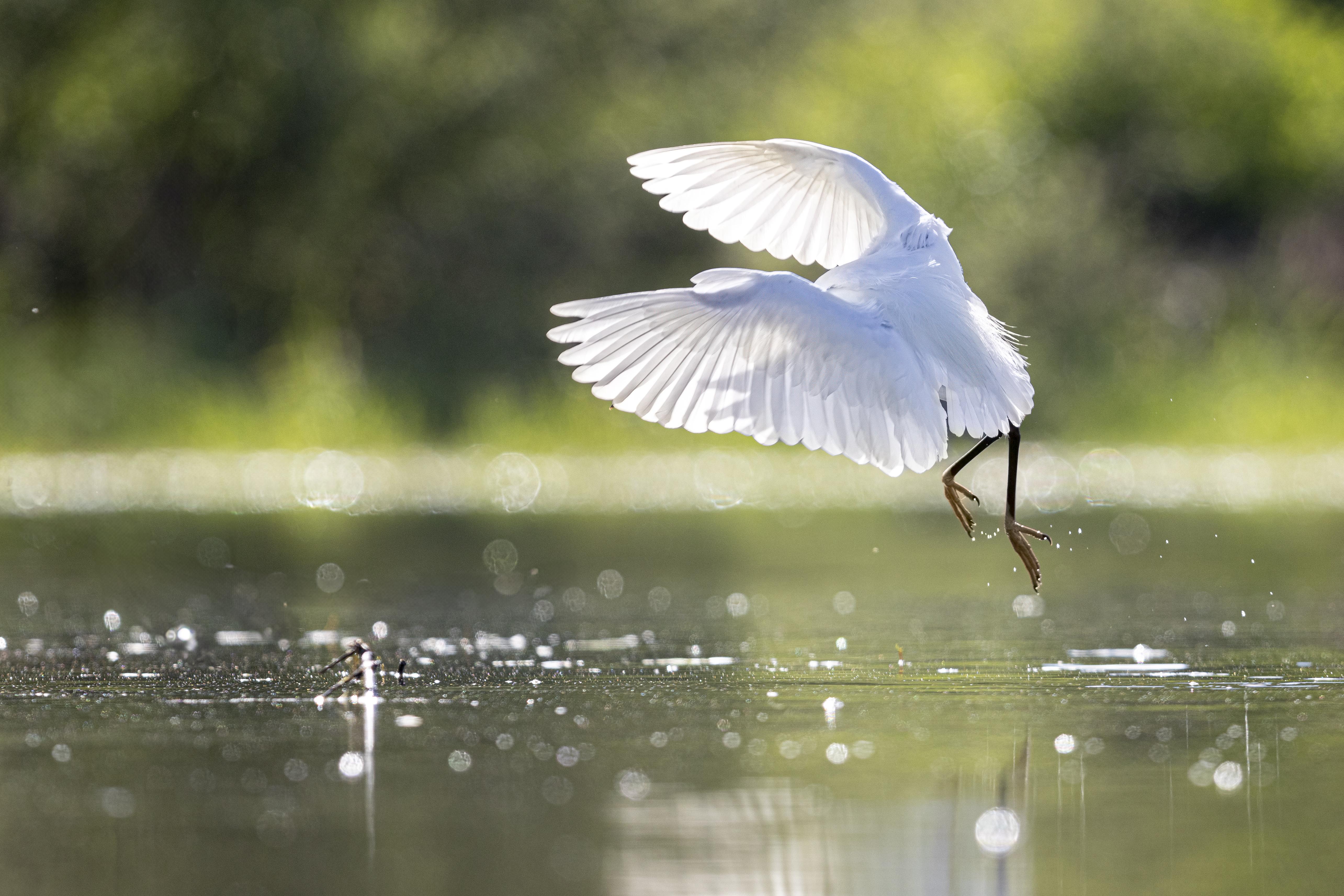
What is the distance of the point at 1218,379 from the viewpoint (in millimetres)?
21469

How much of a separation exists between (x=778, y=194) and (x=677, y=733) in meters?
2.91

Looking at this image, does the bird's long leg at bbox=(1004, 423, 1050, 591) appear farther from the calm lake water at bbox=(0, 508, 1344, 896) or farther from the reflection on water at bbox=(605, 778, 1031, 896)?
the reflection on water at bbox=(605, 778, 1031, 896)

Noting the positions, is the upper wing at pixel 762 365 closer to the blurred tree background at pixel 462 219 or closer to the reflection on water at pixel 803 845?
the reflection on water at pixel 803 845

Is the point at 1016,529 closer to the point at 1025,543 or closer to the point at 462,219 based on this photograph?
the point at 1025,543

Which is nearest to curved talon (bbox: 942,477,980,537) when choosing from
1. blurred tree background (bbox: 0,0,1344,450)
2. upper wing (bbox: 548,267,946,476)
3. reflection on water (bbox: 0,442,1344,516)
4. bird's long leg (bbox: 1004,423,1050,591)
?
bird's long leg (bbox: 1004,423,1050,591)

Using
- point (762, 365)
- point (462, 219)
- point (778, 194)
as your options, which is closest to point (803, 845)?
point (762, 365)

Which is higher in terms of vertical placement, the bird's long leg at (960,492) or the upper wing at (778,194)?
the upper wing at (778,194)

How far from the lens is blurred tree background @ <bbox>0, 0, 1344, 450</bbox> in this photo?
20.8 m

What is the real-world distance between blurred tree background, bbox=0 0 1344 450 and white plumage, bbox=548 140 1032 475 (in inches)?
541

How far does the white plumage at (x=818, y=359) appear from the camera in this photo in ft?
20.6

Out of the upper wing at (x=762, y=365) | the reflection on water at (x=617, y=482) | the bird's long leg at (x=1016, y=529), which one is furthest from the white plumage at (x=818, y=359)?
the reflection on water at (x=617, y=482)

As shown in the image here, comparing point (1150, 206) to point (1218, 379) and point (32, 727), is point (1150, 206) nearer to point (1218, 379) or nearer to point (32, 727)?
point (1218, 379)

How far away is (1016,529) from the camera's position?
24.7 ft

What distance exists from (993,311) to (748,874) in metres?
18.2
